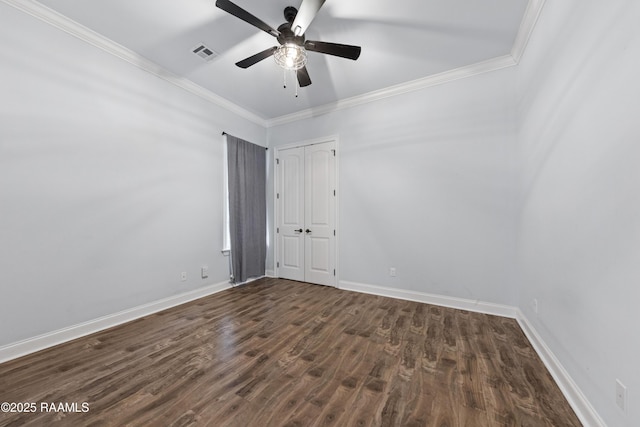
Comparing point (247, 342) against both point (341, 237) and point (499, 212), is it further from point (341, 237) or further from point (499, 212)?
point (499, 212)

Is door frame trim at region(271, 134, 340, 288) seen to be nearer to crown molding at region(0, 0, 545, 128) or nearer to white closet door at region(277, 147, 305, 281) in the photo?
white closet door at region(277, 147, 305, 281)

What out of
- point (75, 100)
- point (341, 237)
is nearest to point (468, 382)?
point (341, 237)

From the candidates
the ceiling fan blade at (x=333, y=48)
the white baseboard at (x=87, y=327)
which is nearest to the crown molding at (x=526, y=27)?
the ceiling fan blade at (x=333, y=48)

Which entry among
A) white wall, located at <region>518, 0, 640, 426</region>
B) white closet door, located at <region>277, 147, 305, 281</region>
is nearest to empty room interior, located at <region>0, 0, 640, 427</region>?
white wall, located at <region>518, 0, 640, 426</region>

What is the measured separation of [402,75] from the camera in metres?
3.22

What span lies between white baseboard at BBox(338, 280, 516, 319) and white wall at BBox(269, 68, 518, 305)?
2.8 inches

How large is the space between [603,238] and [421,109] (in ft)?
8.74

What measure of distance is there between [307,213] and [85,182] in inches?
114

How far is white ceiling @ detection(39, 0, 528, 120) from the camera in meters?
2.14

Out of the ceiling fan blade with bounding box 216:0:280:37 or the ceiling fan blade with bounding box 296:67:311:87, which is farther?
the ceiling fan blade with bounding box 296:67:311:87

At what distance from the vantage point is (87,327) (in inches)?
93.9

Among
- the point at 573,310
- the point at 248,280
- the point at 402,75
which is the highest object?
the point at 402,75

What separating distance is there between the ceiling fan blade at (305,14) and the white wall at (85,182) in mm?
2140

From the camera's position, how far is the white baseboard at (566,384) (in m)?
1.31
